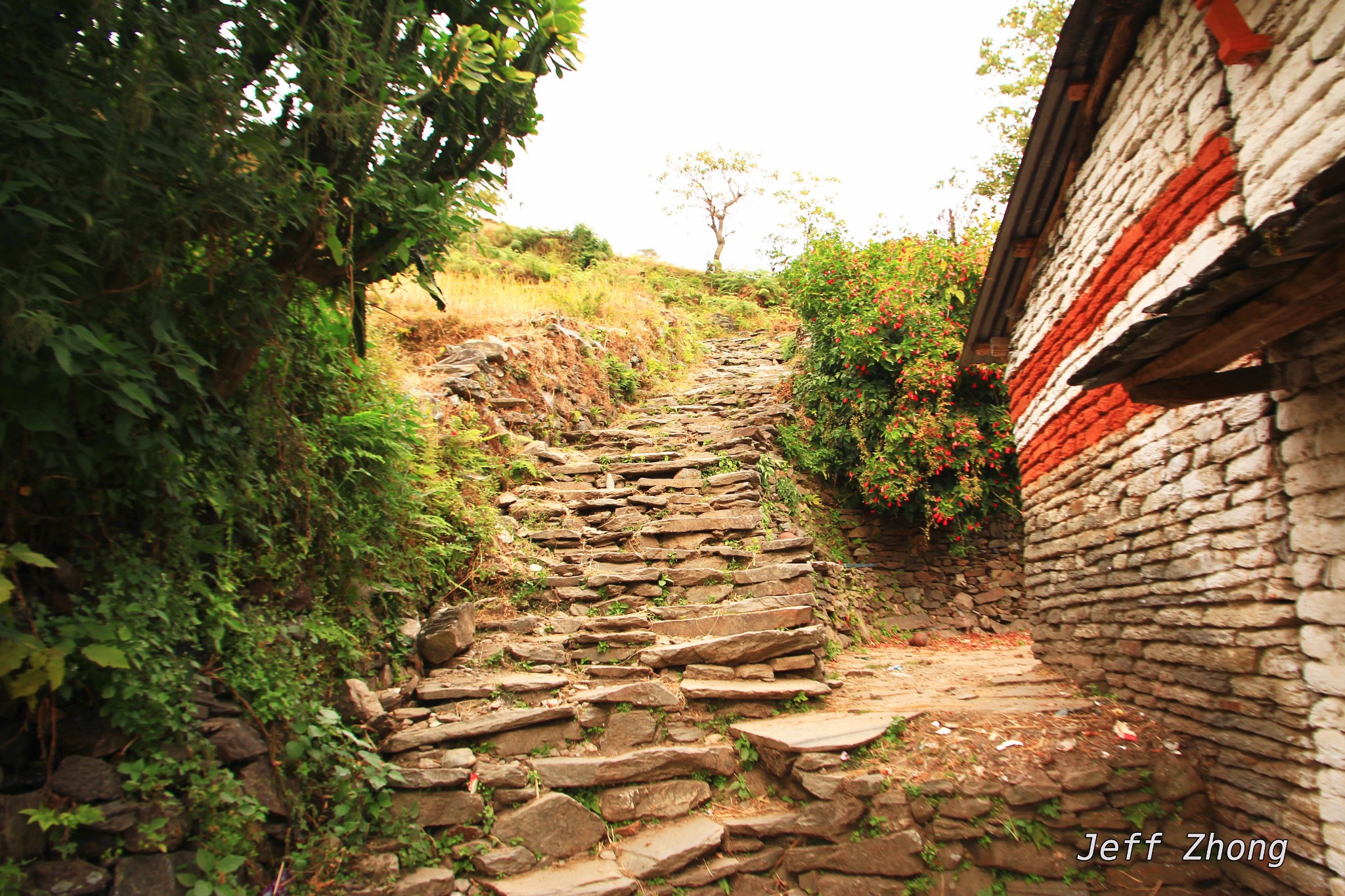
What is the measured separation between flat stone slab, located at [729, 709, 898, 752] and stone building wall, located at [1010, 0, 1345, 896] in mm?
1830

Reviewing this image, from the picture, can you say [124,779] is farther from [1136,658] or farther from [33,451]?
[1136,658]

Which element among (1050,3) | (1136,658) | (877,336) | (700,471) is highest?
(1050,3)

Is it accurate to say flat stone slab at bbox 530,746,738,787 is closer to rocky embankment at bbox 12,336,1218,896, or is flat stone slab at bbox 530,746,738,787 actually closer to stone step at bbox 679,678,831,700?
rocky embankment at bbox 12,336,1218,896

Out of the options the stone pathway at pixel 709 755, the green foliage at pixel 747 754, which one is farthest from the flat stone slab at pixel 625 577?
the green foliage at pixel 747 754

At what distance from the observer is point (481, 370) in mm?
8219

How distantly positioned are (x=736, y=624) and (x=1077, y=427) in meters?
3.05

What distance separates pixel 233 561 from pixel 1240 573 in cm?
523

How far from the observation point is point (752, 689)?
476 centimetres

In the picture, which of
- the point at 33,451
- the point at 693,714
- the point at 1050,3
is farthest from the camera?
the point at 1050,3

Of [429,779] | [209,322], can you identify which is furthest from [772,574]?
[209,322]

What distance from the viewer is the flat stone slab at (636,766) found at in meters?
4.05

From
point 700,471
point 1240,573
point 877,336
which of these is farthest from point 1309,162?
point 877,336

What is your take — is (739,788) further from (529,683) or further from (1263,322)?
(1263,322)

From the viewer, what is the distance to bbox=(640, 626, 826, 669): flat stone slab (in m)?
5.02
